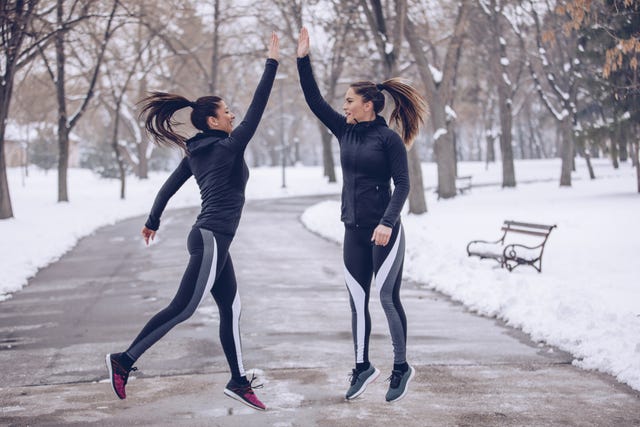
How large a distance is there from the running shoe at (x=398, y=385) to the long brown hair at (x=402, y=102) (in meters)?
1.57

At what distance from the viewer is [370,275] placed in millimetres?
5410

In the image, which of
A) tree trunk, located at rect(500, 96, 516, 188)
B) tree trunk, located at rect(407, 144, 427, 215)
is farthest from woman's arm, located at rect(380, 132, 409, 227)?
tree trunk, located at rect(500, 96, 516, 188)

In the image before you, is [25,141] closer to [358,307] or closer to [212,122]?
[212,122]

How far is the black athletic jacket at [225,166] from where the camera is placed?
16.5 feet

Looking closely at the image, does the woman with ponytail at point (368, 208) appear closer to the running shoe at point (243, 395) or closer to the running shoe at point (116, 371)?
the running shoe at point (243, 395)

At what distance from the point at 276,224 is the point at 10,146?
219 feet

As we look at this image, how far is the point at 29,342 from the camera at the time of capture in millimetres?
8141

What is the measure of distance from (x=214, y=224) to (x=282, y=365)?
2162 mm

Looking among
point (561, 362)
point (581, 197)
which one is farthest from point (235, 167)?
point (581, 197)

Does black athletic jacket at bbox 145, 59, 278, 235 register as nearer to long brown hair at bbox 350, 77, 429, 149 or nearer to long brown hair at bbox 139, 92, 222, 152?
long brown hair at bbox 139, 92, 222, 152

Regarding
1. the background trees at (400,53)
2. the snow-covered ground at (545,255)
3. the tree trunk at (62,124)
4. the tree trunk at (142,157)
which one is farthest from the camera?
the tree trunk at (142,157)

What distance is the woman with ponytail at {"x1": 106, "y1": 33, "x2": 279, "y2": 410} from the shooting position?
16.4 ft

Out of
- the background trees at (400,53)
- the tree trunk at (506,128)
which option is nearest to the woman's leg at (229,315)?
the background trees at (400,53)

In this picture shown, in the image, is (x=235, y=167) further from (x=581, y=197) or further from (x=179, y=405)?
(x=581, y=197)
